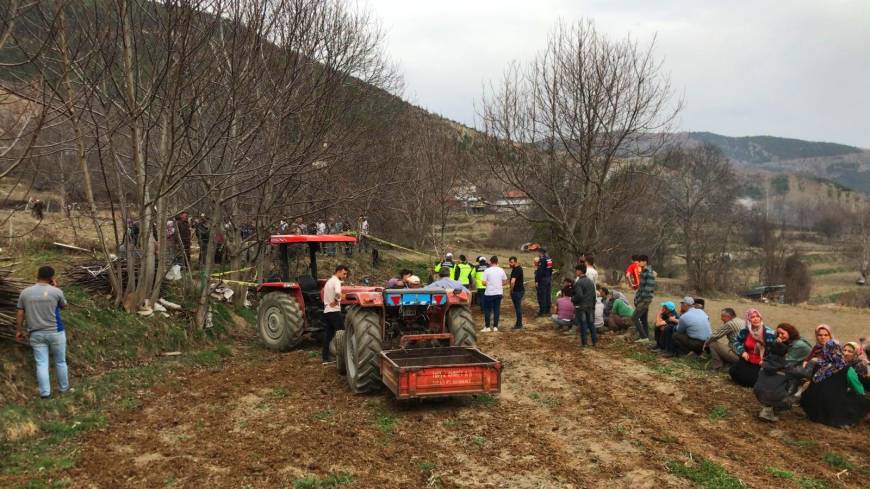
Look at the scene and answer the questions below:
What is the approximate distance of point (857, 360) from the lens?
6770mm

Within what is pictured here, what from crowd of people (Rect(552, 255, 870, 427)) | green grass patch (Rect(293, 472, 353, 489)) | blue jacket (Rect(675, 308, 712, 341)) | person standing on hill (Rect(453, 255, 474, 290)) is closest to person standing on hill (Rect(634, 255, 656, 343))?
crowd of people (Rect(552, 255, 870, 427))

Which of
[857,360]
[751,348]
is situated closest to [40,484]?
[751,348]

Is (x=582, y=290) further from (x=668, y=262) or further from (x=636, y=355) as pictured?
(x=668, y=262)

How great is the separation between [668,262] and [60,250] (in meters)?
42.2

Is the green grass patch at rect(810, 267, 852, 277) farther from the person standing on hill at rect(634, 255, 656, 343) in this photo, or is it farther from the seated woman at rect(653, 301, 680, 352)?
the seated woman at rect(653, 301, 680, 352)

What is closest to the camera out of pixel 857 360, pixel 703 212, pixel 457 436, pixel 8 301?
pixel 457 436

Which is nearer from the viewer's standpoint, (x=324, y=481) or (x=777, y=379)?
(x=324, y=481)

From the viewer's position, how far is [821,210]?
11781 cm

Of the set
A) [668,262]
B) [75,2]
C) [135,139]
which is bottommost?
[668,262]

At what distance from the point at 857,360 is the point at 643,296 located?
13.9 ft

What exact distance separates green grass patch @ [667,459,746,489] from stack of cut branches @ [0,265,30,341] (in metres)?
7.63

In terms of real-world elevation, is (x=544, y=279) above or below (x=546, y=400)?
above

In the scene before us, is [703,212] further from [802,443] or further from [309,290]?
[802,443]

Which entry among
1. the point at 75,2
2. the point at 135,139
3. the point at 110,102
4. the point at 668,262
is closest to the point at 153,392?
the point at 135,139
